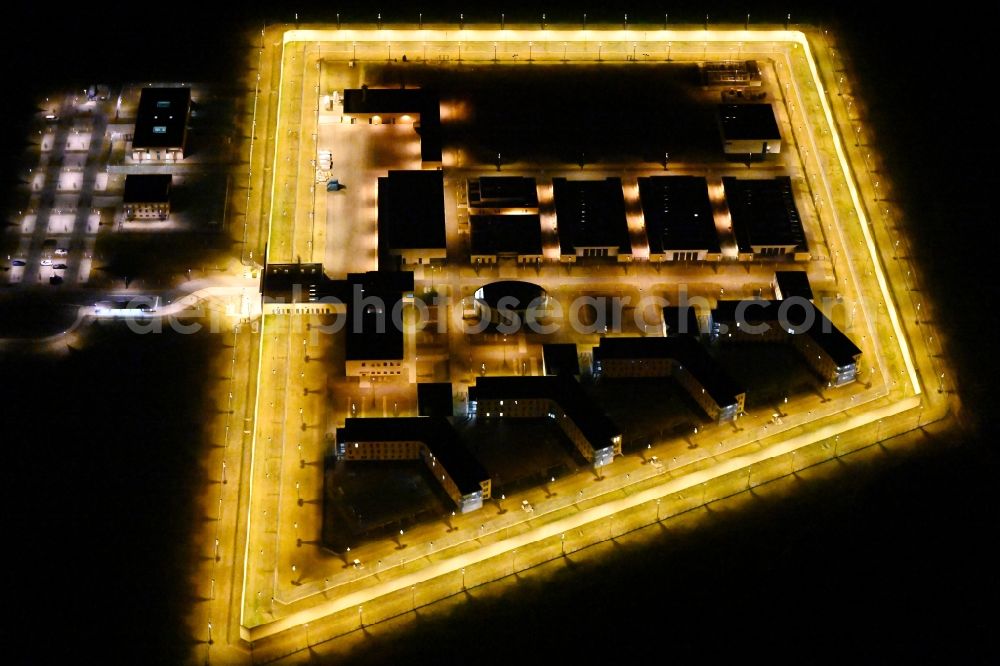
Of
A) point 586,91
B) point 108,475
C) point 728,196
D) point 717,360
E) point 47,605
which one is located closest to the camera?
point 47,605

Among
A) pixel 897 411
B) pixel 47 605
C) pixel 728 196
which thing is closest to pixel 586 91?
pixel 728 196

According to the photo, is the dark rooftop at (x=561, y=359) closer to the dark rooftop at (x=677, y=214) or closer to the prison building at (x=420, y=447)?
the prison building at (x=420, y=447)

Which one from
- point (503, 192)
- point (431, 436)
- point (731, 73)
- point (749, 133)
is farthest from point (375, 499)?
point (731, 73)

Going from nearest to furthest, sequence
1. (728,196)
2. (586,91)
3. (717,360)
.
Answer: (717,360) < (728,196) < (586,91)

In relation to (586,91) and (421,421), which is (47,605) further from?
(586,91)

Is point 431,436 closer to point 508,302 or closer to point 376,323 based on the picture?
point 376,323

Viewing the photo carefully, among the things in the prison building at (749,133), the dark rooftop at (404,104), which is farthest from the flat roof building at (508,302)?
the prison building at (749,133)

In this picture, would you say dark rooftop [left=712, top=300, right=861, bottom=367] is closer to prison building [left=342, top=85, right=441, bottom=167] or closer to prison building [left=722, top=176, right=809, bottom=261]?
prison building [left=722, top=176, right=809, bottom=261]
